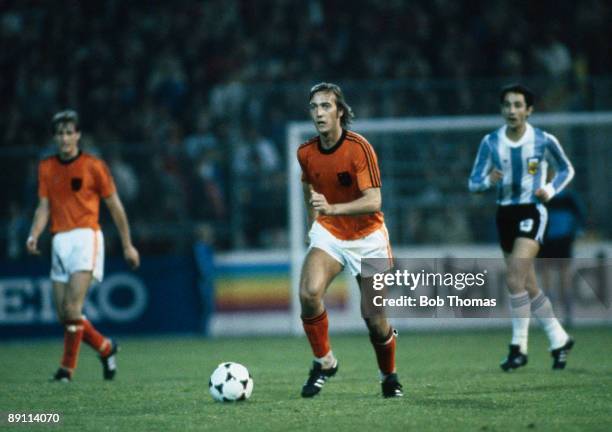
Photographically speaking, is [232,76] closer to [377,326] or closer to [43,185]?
[43,185]

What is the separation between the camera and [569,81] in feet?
49.8

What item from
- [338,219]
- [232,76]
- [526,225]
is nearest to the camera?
[338,219]

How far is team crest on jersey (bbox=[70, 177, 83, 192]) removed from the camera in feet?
31.3

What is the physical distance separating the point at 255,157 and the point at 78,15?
5.92 meters

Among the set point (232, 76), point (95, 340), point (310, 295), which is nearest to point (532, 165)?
point (310, 295)

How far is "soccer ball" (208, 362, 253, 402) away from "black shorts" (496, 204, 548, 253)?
9.83 ft

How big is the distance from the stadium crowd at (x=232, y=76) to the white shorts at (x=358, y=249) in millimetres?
7637

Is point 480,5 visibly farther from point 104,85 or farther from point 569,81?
point 104,85

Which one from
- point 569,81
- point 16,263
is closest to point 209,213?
point 16,263

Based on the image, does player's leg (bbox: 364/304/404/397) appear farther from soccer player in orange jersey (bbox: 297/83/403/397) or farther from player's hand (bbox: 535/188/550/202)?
player's hand (bbox: 535/188/550/202)

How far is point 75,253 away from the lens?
9461mm

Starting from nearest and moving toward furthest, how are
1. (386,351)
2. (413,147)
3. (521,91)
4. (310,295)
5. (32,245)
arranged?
(310,295) → (386,351) → (521,91) → (32,245) → (413,147)

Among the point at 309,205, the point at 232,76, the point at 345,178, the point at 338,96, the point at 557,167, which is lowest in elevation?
the point at 309,205

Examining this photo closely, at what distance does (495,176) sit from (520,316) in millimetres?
1316
